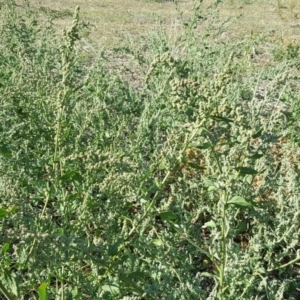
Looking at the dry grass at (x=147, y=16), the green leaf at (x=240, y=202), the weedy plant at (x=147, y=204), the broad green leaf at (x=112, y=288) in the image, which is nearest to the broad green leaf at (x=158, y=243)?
the weedy plant at (x=147, y=204)

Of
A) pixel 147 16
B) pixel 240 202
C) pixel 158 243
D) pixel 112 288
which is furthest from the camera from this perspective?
pixel 147 16

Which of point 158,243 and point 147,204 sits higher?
point 147,204

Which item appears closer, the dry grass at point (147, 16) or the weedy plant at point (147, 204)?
the weedy plant at point (147, 204)

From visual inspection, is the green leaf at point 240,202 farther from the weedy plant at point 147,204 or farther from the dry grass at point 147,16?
the dry grass at point 147,16

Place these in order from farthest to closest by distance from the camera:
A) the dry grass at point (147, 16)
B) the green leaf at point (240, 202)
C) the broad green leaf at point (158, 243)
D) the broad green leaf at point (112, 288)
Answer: the dry grass at point (147, 16) < the broad green leaf at point (158, 243) < the broad green leaf at point (112, 288) < the green leaf at point (240, 202)

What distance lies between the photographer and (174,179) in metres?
2.68

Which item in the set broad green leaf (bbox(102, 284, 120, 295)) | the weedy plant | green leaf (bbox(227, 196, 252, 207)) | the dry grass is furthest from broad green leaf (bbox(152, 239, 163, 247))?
the dry grass

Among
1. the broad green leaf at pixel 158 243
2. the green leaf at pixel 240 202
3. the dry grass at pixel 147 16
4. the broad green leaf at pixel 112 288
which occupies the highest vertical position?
the green leaf at pixel 240 202

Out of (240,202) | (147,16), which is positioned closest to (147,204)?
(240,202)

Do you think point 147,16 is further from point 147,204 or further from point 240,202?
point 240,202

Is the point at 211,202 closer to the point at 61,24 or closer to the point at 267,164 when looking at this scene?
the point at 267,164

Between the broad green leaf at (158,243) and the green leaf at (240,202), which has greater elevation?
the green leaf at (240,202)

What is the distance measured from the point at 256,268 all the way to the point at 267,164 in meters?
0.46

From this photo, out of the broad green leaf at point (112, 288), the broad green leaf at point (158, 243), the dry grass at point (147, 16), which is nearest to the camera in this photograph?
the broad green leaf at point (112, 288)
